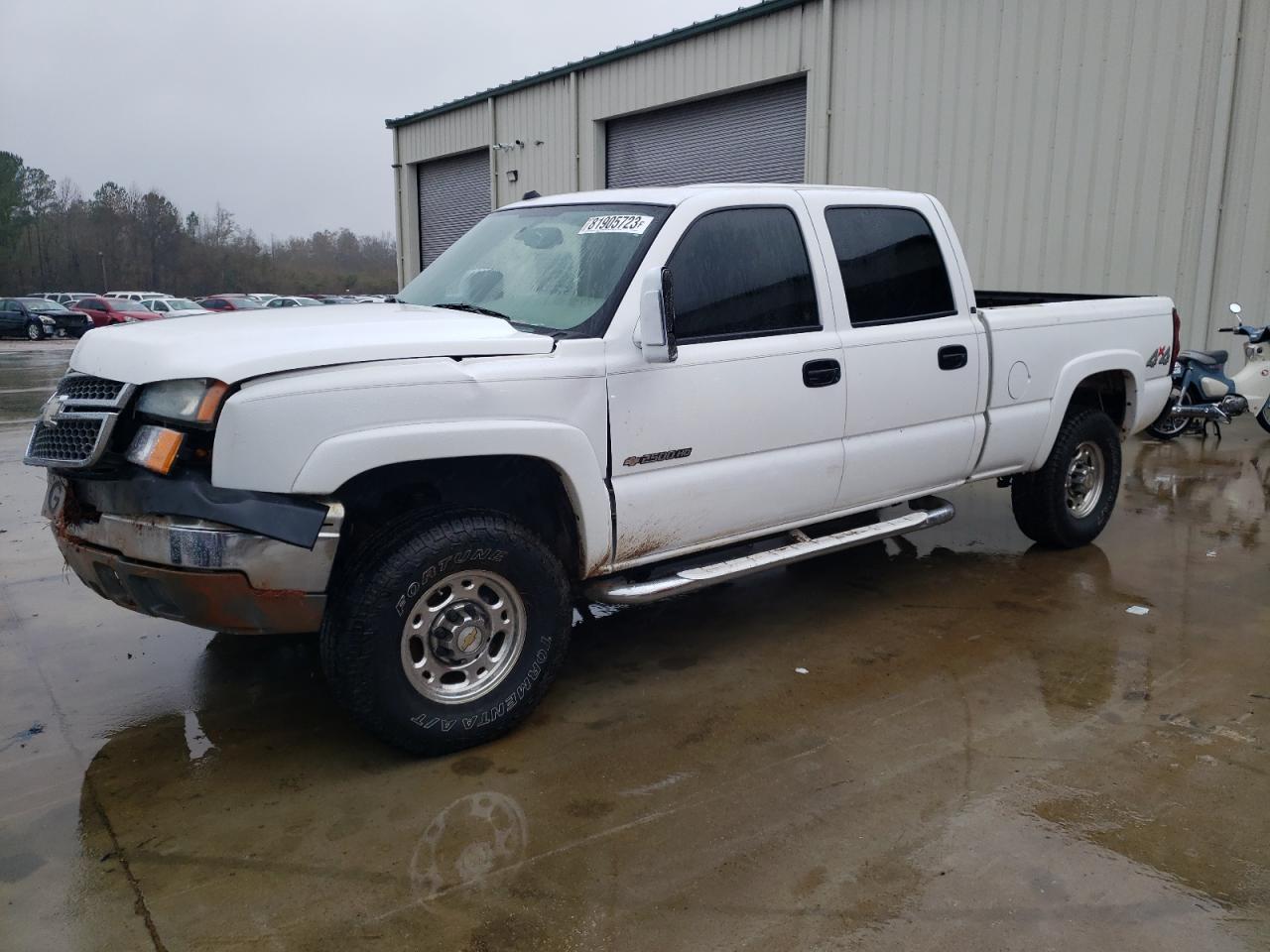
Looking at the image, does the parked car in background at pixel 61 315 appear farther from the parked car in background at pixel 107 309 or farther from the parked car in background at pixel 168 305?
the parked car in background at pixel 168 305

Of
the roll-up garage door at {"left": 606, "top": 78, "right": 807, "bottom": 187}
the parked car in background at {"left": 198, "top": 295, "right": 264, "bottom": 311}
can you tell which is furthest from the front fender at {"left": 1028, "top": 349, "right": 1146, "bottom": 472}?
the parked car in background at {"left": 198, "top": 295, "right": 264, "bottom": 311}

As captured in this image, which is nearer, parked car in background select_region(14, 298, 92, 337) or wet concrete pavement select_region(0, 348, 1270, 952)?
wet concrete pavement select_region(0, 348, 1270, 952)

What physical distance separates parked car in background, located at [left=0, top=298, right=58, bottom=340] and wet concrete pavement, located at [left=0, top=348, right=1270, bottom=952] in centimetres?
3480

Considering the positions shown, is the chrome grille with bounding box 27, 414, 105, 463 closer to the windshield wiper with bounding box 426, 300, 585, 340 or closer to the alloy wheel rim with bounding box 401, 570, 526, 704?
the alloy wheel rim with bounding box 401, 570, 526, 704

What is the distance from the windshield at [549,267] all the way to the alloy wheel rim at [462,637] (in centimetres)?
104

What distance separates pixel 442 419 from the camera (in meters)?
3.37

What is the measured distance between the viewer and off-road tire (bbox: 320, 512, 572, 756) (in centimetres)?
333

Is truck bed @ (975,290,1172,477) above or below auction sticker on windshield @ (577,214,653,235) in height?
below

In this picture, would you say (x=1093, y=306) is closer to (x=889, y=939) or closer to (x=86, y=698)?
(x=889, y=939)

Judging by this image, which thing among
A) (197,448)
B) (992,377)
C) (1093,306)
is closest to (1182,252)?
(1093,306)

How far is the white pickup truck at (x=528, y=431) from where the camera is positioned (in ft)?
10.5

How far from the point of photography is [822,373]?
4445 millimetres

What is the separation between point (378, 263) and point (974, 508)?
80.8 metres

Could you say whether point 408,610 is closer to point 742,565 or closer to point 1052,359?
point 742,565
